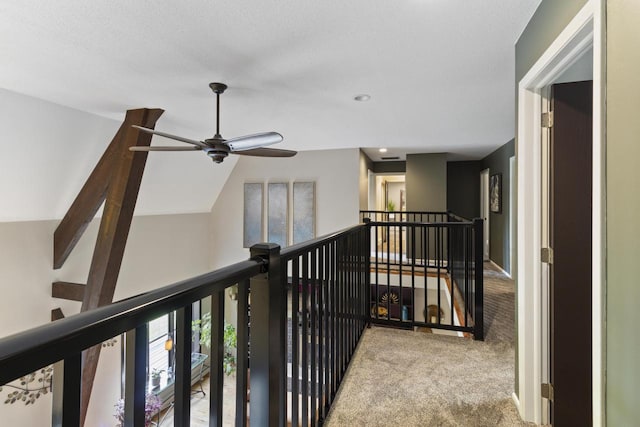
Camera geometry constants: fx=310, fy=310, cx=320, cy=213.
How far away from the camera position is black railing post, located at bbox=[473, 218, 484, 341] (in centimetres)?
264

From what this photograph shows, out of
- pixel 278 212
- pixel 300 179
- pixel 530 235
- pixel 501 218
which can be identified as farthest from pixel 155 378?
pixel 501 218

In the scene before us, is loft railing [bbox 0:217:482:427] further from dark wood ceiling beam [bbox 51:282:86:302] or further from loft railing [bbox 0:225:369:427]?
dark wood ceiling beam [bbox 51:282:86:302]

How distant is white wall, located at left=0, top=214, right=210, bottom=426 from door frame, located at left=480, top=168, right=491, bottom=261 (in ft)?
20.7

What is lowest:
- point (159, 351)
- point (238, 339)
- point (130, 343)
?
point (159, 351)

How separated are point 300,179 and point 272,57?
4.14 metres

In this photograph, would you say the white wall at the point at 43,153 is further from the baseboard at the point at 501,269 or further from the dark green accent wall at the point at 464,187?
the dark green accent wall at the point at 464,187

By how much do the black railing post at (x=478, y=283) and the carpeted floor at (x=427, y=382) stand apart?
0.36 ft

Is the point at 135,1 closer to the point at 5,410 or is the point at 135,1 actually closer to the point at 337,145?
the point at 337,145

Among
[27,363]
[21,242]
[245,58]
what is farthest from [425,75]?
[21,242]

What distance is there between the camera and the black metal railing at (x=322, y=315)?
1.35 meters

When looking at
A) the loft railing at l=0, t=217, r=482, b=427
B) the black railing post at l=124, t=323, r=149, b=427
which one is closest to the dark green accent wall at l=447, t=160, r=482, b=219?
the loft railing at l=0, t=217, r=482, b=427

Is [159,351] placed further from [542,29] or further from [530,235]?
[542,29]

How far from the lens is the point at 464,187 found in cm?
754

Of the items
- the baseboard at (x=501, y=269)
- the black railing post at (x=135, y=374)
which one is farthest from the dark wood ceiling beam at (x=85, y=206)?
the baseboard at (x=501, y=269)
